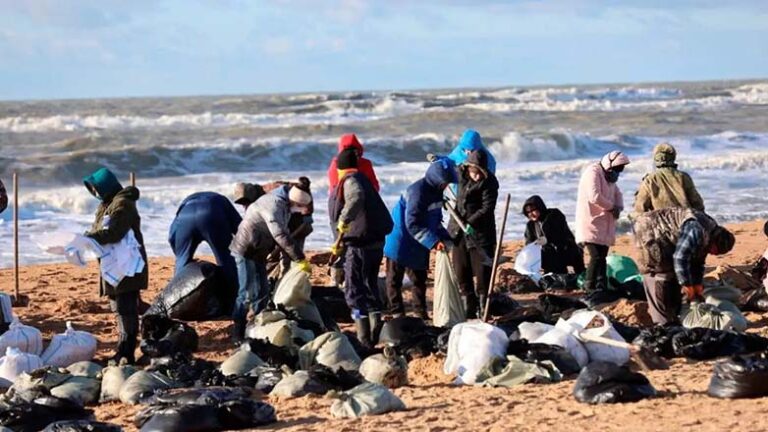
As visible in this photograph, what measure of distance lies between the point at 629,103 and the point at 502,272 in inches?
2192

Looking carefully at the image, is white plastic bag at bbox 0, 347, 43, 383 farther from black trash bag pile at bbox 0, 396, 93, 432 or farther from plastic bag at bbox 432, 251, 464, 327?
plastic bag at bbox 432, 251, 464, 327

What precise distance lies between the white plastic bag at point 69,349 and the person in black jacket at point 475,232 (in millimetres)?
2971

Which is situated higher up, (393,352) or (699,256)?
(699,256)

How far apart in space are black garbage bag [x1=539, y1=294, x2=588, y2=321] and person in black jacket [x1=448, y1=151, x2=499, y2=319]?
48 centimetres

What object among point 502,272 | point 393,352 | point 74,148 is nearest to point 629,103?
point 74,148

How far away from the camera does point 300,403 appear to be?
832 cm

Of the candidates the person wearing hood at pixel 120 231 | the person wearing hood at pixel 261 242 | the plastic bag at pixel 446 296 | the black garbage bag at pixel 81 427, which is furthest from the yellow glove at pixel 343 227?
the black garbage bag at pixel 81 427

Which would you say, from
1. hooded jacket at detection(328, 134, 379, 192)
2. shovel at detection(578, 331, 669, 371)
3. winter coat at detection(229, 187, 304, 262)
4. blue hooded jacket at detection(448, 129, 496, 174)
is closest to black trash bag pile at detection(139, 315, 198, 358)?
winter coat at detection(229, 187, 304, 262)

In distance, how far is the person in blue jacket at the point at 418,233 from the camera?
10.9 m

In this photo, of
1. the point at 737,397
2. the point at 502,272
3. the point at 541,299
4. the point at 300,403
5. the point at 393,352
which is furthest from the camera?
the point at 502,272

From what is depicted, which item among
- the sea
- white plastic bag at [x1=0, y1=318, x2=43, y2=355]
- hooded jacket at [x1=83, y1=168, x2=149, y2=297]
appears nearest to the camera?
hooded jacket at [x1=83, y1=168, x2=149, y2=297]

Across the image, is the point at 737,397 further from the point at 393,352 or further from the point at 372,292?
the point at 372,292

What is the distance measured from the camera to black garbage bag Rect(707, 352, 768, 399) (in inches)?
300

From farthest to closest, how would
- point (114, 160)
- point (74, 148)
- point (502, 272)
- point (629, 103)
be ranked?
1. point (629, 103)
2. point (74, 148)
3. point (114, 160)
4. point (502, 272)
